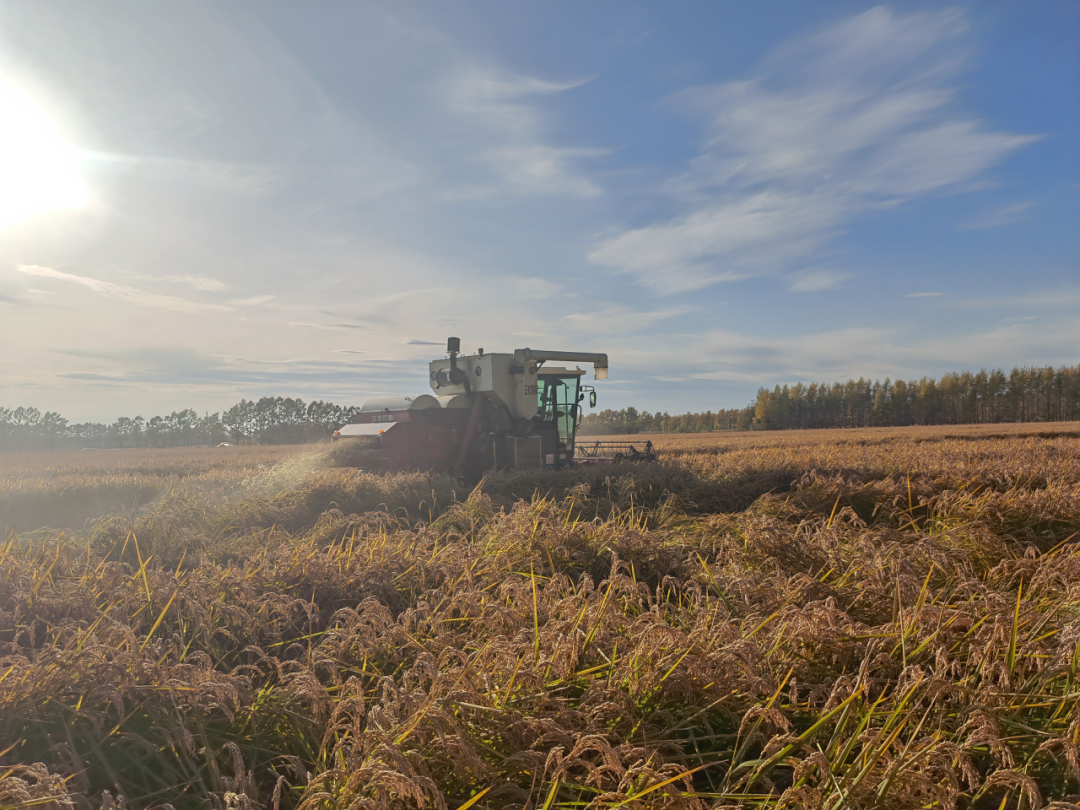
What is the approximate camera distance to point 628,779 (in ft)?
7.27

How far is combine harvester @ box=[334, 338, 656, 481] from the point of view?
553 inches

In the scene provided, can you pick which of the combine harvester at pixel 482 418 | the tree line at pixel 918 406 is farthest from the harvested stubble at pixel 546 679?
the tree line at pixel 918 406

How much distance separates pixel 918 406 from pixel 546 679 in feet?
413

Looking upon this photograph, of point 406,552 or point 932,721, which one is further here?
point 406,552

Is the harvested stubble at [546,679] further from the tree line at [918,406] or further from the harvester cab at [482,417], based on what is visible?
the tree line at [918,406]

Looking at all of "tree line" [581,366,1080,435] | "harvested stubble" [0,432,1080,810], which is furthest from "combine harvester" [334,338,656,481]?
"tree line" [581,366,1080,435]

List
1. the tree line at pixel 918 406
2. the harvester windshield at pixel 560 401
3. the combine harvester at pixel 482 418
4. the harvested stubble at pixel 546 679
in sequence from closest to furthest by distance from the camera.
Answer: the harvested stubble at pixel 546 679
the combine harvester at pixel 482 418
the harvester windshield at pixel 560 401
the tree line at pixel 918 406

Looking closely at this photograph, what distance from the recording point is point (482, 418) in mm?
15352

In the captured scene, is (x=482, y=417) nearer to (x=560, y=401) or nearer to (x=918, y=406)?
(x=560, y=401)

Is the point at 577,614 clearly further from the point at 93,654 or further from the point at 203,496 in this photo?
the point at 203,496

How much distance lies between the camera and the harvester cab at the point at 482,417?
46.1 feet

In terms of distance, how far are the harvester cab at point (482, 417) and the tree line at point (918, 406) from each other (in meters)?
80.0

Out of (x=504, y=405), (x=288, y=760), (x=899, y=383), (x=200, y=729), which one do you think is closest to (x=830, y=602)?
(x=288, y=760)

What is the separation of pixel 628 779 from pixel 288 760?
1.56 m
